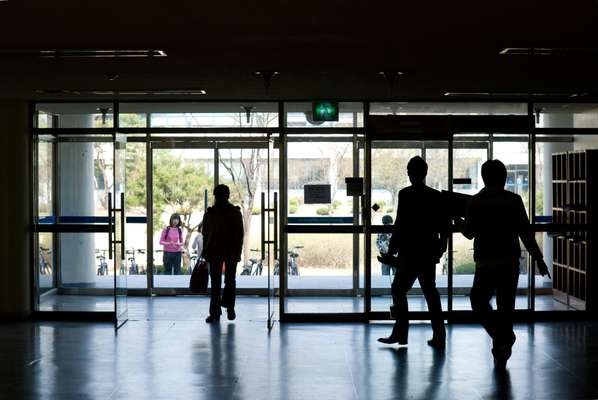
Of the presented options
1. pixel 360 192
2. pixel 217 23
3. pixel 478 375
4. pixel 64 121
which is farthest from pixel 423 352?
pixel 64 121

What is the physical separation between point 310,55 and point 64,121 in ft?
15.5

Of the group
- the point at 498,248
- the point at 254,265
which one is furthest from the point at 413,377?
the point at 254,265

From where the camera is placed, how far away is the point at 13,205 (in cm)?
1064

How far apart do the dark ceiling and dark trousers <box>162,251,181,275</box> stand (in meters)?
4.50

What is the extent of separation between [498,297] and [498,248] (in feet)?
1.38

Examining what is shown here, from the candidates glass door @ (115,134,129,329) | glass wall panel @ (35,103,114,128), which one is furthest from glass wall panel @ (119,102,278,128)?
glass door @ (115,134,129,329)

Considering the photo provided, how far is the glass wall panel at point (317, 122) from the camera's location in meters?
10.5

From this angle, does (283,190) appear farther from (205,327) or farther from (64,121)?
(64,121)

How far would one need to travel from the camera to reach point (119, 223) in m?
10.4

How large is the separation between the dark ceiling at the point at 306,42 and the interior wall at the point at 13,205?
1.10 m

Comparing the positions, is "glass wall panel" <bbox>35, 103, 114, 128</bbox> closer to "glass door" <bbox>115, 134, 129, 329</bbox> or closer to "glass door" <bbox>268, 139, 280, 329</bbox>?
"glass door" <bbox>115, 134, 129, 329</bbox>

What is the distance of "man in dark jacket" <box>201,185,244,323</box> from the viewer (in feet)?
33.4

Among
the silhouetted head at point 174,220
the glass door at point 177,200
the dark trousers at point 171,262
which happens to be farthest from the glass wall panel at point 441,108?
the dark trousers at point 171,262

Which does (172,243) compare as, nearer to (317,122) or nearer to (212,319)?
(212,319)
